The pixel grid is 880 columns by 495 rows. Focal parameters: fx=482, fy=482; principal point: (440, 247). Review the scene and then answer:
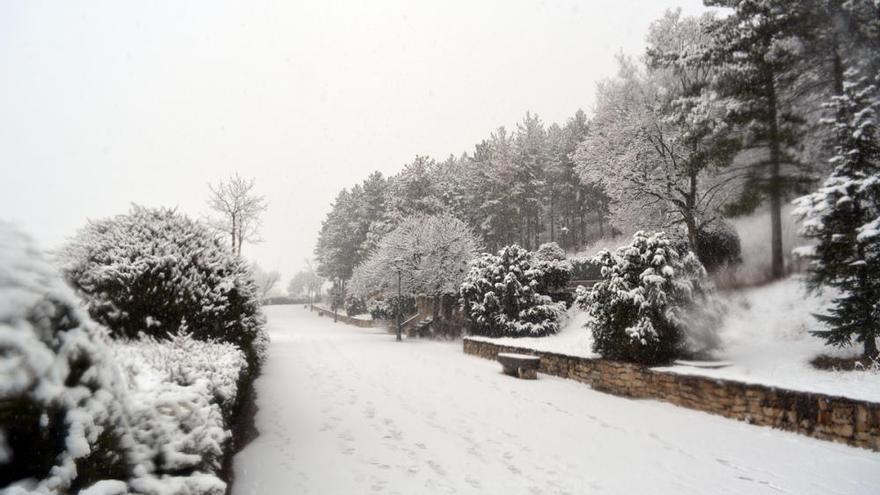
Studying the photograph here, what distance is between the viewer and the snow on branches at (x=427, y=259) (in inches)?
1005

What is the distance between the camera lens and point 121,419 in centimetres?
211

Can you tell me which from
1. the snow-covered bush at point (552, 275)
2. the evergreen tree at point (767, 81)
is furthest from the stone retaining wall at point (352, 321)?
the evergreen tree at point (767, 81)

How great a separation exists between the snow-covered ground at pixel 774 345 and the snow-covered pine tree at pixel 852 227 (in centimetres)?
89

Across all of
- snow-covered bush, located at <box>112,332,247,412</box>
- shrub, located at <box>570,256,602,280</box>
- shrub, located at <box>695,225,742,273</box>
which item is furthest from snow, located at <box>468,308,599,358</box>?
snow-covered bush, located at <box>112,332,247,412</box>

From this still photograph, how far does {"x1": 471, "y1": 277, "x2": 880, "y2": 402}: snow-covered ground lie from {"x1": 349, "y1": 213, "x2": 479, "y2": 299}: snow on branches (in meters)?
8.89

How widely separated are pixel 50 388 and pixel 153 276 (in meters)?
5.84

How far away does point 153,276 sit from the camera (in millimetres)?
6801

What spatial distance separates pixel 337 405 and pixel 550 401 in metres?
4.07

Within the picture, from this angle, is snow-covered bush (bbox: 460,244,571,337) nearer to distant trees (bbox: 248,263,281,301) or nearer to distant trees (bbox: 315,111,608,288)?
distant trees (bbox: 248,263,281,301)

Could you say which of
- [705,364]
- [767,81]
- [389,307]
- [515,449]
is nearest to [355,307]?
[389,307]

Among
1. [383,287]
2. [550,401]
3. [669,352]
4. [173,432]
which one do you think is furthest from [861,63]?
[383,287]

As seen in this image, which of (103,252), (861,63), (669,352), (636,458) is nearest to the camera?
(636,458)

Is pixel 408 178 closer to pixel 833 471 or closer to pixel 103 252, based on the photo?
pixel 103 252

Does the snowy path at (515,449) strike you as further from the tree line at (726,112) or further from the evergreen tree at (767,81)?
the evergreen tree at (767,81)
